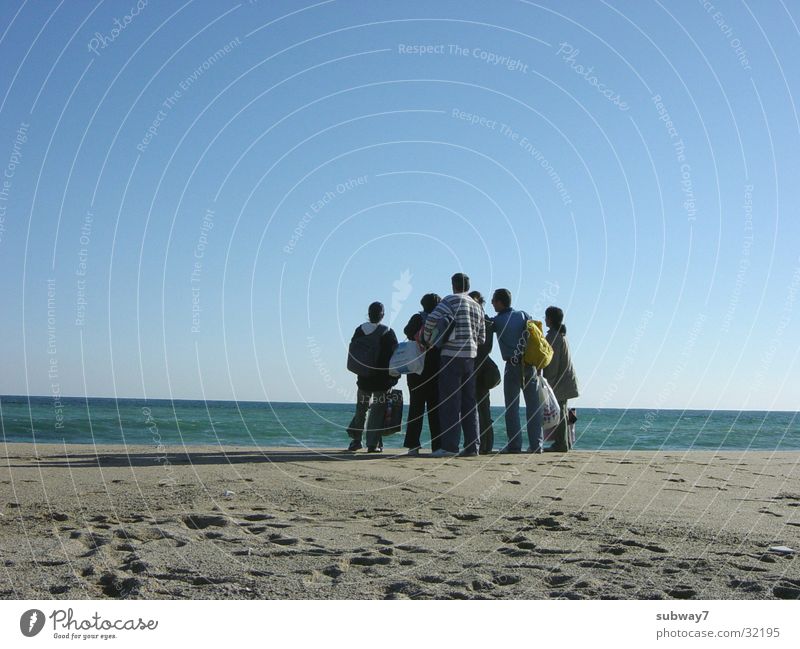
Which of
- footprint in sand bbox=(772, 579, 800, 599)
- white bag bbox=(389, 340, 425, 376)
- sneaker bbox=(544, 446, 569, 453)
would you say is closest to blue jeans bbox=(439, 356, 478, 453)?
white bag bbox=(389, 340, 425, 376)

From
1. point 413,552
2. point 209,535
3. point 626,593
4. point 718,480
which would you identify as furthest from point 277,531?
point 718,480

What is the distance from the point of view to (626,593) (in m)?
4.09

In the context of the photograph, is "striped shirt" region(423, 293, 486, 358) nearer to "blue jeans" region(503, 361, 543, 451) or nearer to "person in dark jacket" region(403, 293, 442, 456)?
"person in dark jacket" region(403, 293, 442, 456)

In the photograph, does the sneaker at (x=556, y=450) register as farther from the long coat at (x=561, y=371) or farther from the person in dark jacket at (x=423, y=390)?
the person in dark jacket at (x=423, y=390)

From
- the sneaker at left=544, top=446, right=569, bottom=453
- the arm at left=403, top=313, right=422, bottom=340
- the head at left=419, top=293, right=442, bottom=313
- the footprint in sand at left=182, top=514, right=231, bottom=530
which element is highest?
the head at left=419, top=293, right=442, bottom=313

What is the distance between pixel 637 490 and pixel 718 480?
1.46 meters

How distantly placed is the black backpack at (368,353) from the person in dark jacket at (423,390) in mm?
388

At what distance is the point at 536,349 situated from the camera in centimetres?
1062

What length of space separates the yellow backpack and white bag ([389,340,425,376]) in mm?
1434

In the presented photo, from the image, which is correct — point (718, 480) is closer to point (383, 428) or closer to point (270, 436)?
point (383, 428)

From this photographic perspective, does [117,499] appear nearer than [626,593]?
No

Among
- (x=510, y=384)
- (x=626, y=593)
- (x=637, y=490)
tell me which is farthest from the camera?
(x=510, y=384)

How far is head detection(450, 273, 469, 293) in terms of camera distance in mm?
10273
